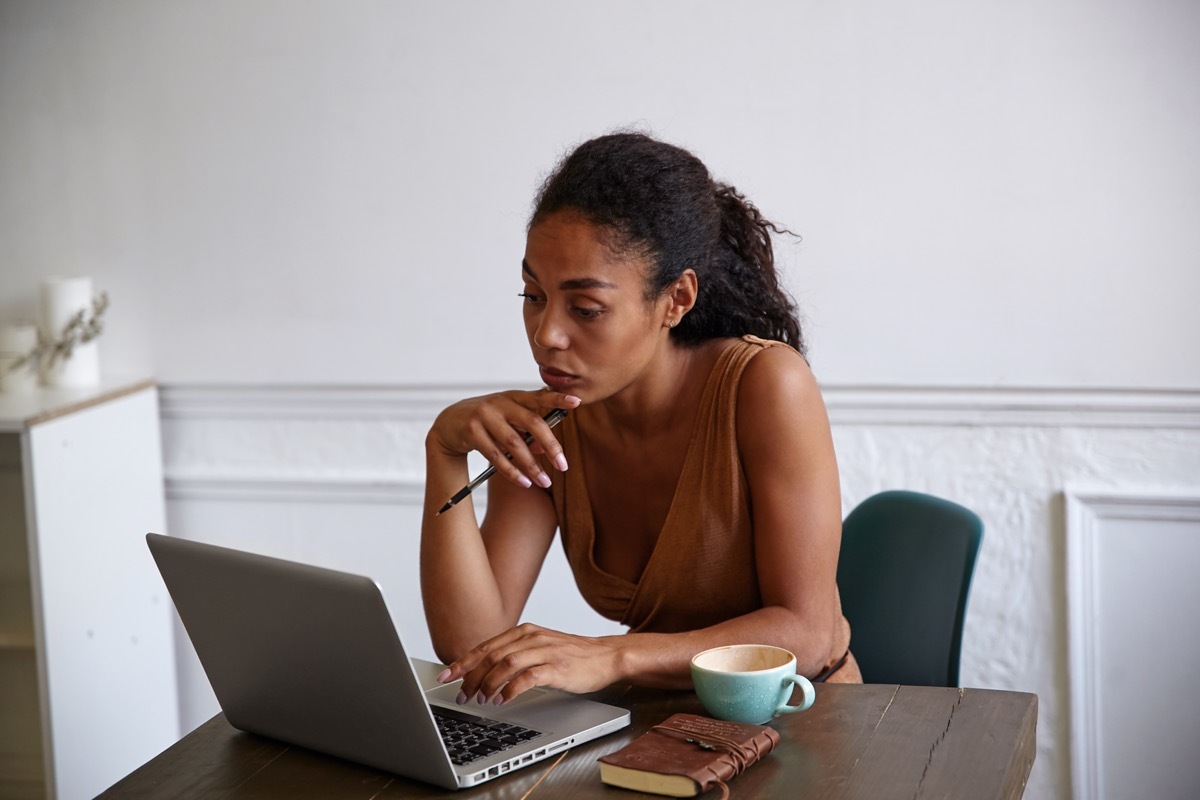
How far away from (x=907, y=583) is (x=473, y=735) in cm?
88

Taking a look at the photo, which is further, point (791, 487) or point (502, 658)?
point (791, 487)

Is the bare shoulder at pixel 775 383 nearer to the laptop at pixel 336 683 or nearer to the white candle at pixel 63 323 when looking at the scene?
the laptop at pixel 336 683

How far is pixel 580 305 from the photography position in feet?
5.05

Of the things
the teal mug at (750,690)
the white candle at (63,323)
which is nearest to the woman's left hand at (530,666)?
the teal mug at (750,690)

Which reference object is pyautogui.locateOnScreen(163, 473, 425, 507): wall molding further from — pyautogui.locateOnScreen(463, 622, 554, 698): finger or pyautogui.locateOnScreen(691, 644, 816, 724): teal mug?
pyautogui.locateOnScreen(691, 644, 816, 724): teal mug

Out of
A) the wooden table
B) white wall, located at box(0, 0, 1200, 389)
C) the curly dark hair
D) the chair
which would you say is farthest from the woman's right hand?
white wall, located at box(0, 0, 1200, 389)

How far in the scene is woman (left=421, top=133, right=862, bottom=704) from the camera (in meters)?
1.52

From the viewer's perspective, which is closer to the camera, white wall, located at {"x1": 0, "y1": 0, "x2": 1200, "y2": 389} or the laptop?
the laptop

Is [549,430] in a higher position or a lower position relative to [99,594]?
higher

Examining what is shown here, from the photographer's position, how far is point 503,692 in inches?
50.1

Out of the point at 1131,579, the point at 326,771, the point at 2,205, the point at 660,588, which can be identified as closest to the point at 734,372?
the point at 660,588

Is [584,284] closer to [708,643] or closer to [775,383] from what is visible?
[775,383]

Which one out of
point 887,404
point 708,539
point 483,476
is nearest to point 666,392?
point 708,539

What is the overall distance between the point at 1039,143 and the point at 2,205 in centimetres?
233
